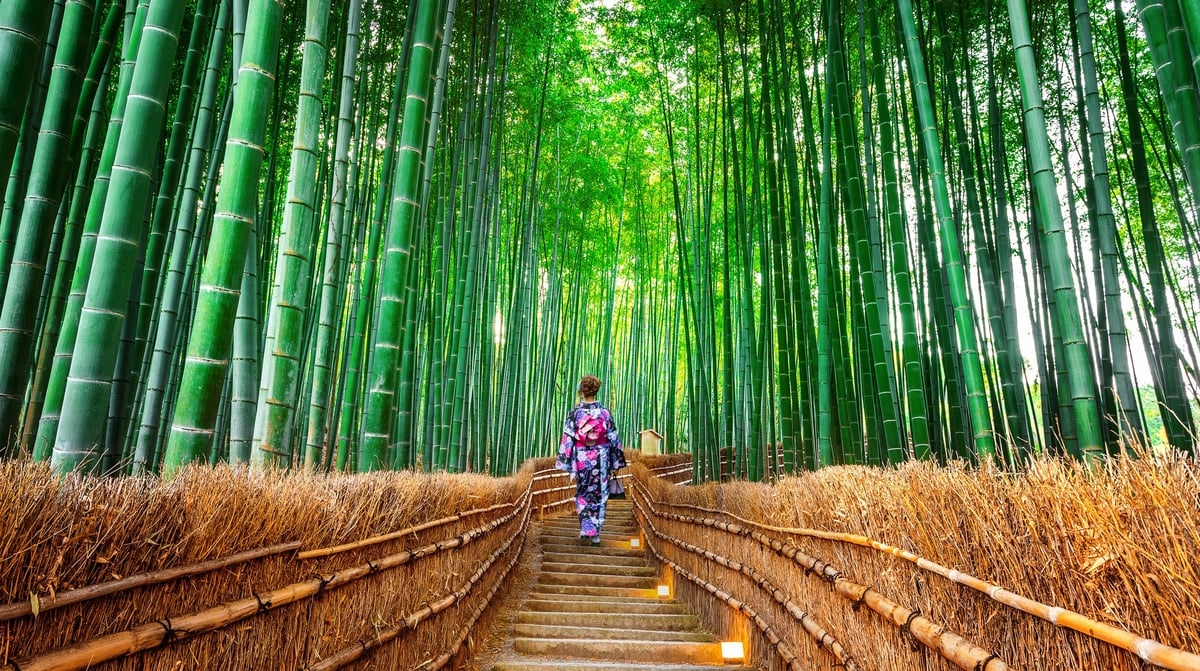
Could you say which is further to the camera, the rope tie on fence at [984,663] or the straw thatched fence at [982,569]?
the rope tie on fence at [984,663]

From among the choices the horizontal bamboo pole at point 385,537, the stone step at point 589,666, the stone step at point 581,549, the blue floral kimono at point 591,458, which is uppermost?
the blue floral kimono at point 591,458

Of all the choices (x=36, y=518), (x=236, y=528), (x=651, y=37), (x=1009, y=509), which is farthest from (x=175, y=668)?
(x=651, y=37)

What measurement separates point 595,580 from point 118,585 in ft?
11.2

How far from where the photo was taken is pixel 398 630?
6.32ft

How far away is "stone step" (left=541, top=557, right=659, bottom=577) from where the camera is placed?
438 centimetres

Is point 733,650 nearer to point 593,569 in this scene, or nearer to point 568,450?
point 593,569

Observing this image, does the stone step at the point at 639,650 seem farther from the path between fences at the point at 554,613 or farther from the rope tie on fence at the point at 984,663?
the rope tie on fence at the point at 984,663

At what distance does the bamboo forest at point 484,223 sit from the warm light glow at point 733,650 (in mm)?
1077

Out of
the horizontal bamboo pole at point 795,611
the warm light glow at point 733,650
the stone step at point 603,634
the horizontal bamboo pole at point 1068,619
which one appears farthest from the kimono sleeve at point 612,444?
the horizontal bamboo pole at point 1068,619

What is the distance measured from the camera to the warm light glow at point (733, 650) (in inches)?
105

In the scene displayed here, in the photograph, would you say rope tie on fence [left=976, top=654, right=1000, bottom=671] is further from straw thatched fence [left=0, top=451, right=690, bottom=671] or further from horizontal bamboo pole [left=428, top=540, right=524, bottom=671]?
horizontal bamboo pole [left=428, top=540, right=524, bottom=671]

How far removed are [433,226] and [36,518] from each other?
4.12m

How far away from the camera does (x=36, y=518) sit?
91 cm

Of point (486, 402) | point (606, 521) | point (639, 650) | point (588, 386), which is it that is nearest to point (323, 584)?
point (639, 650)
